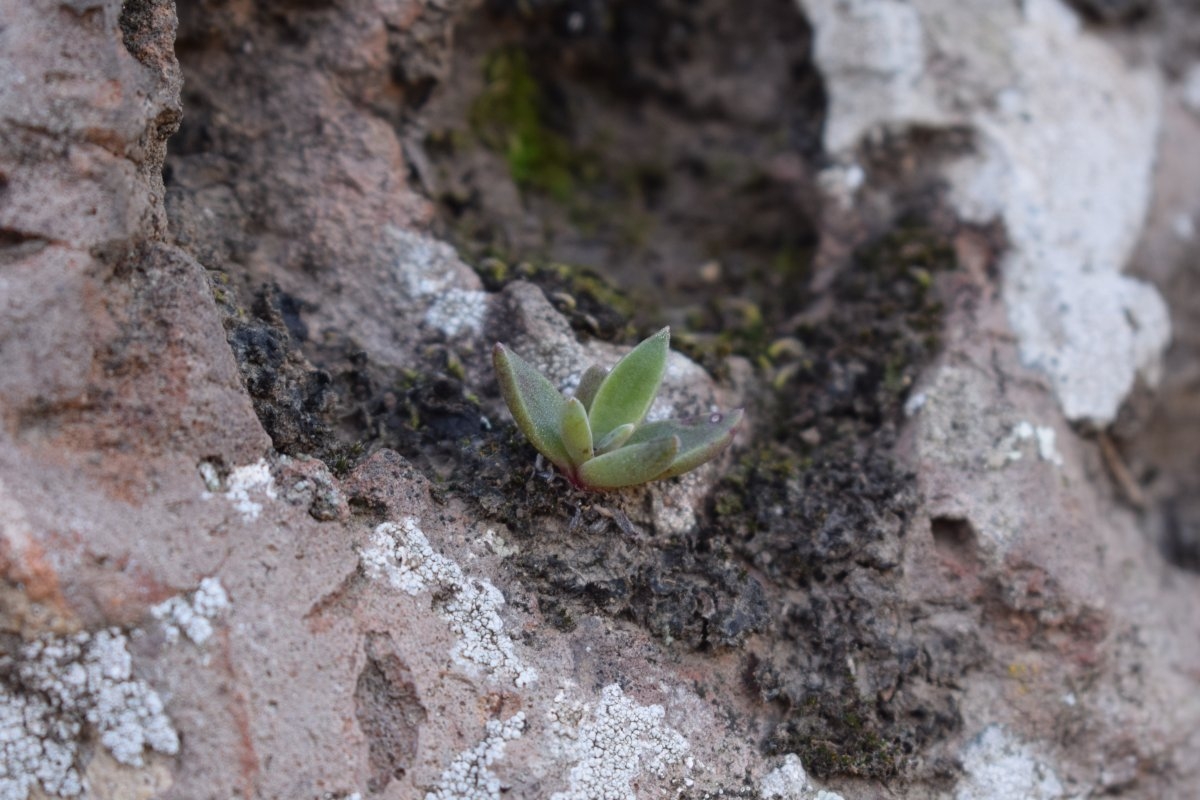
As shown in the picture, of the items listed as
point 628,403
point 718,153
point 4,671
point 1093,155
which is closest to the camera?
point 4,671

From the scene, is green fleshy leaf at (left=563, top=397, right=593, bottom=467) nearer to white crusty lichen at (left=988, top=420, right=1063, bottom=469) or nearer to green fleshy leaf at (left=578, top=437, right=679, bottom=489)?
green fleshy leaf at (left=578, top=437, right=679, bottom=489)

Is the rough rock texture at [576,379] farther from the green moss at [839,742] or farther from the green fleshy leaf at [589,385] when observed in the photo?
the green fleshy leaf at [589,385]

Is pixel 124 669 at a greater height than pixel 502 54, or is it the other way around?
pixel 502 54

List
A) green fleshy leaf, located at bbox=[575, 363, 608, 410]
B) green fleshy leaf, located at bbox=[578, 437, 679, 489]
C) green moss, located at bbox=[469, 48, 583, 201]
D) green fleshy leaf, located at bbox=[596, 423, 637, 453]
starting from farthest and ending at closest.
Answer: green moss, located at bbox=[469, 48, 583, 201] → green fleshy leaf, located at bbox=[575, 363, 608, 410] → green fleshy leaf, located at bbox=[596, 423, 637, 453] → green fleshy leaf, located at bbox=[578, 437, 679, 489]

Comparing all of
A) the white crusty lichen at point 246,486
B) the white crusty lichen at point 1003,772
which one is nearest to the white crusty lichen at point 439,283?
the white crusty lichen at point 246,486

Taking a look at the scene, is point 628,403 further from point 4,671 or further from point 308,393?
point 4,671

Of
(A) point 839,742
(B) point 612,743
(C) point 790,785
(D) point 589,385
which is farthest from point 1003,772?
(D) point 589,385

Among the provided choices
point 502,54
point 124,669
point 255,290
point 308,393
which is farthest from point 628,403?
point 502,54

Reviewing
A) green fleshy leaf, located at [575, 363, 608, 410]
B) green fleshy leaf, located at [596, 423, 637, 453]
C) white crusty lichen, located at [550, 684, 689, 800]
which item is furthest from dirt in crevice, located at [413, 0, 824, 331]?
white crusty lichen, located at [550, 684, 689, 800]
